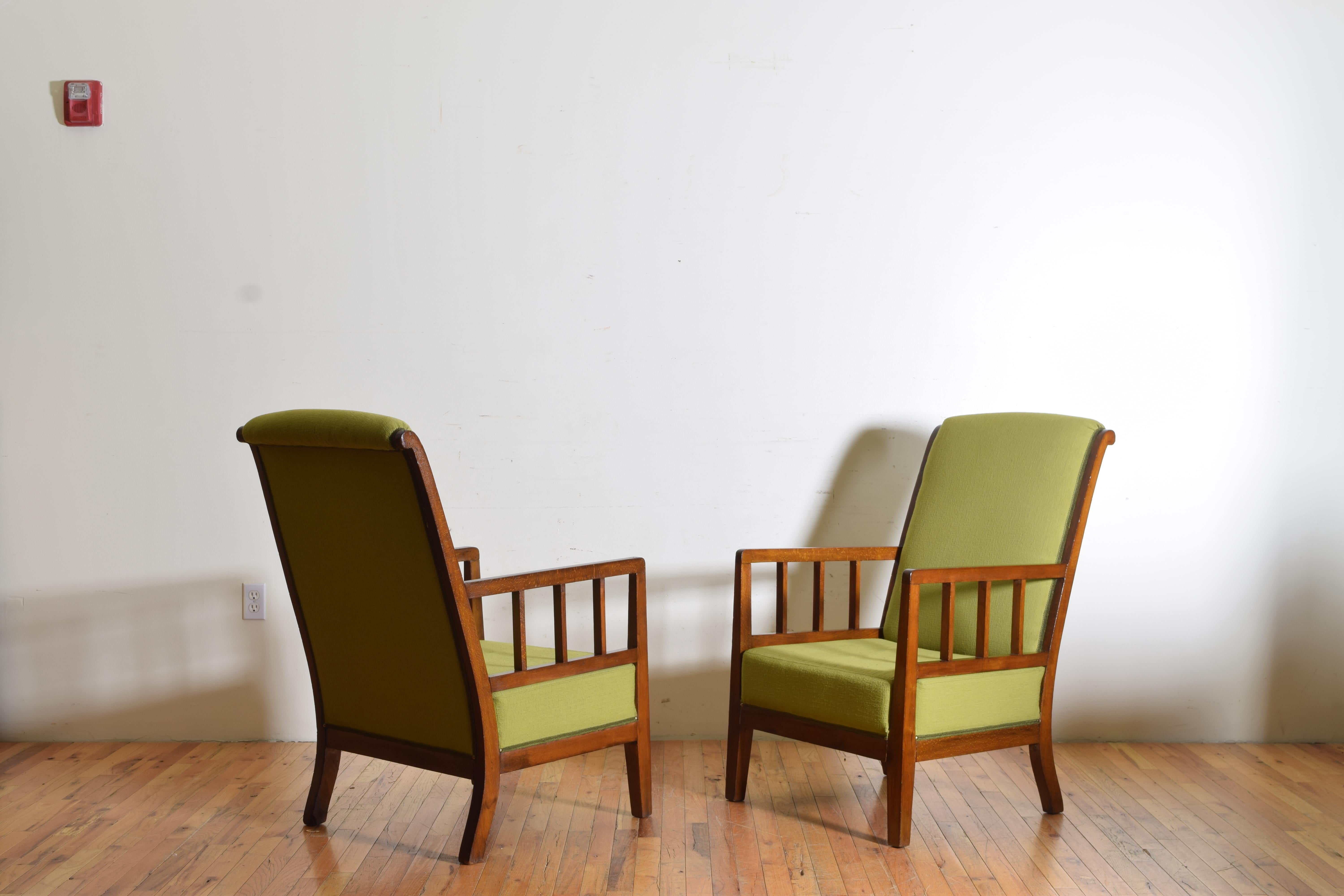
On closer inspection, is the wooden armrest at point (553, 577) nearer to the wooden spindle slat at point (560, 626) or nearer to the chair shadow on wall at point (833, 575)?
the wooden spindle slat at point (560, 626)

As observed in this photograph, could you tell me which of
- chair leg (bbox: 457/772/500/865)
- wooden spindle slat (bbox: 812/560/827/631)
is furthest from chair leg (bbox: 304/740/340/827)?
wooden spindle slat (bbox: 812/560/827/631)

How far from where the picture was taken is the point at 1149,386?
9.70 ft

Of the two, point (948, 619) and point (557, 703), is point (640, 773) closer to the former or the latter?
point (557, 703)

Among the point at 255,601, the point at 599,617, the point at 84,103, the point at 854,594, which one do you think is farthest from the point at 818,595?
the point at 84,103

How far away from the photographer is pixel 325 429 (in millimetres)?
1917

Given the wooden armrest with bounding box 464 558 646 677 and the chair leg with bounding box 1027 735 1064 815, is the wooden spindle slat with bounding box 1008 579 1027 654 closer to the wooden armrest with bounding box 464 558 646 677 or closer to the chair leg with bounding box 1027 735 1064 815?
the chair leg with bounding box 1027 735 1064 815

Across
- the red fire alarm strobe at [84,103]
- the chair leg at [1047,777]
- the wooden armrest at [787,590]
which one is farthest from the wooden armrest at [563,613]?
the red fire alarm strobe at [84,103]

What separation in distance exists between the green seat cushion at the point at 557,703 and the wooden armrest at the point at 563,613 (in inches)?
0.7

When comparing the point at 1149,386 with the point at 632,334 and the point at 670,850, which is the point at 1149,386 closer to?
the point at 632,334

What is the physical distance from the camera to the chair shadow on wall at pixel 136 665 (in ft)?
9.73

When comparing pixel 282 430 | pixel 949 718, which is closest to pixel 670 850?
pixel 949 718

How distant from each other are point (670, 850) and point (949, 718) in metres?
0.66

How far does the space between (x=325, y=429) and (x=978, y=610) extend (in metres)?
1.48

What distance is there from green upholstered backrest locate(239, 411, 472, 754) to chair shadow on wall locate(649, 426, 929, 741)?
1024 mm
